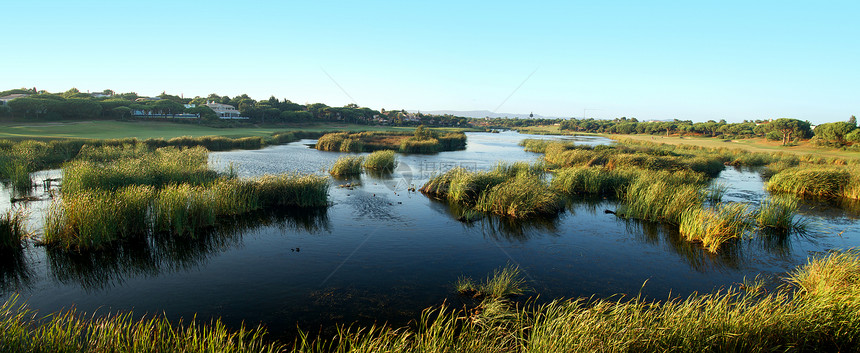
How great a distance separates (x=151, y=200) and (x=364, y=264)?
9.25 metres

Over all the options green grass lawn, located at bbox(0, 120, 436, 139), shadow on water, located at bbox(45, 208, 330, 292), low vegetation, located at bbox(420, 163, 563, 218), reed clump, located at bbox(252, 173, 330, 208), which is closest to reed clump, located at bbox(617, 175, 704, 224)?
low vegetation, located at bbox(420, 163, 563, 218)

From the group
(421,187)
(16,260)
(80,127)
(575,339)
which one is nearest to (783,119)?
(421,187)

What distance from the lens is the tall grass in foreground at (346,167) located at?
96.2ft

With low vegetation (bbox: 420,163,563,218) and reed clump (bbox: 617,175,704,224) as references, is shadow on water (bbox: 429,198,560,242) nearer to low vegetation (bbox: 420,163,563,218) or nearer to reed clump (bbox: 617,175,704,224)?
low vegetation (bbox: 420,163,563,218)

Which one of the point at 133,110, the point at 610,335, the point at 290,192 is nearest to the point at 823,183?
the point at 610,335

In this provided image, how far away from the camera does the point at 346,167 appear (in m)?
29.8

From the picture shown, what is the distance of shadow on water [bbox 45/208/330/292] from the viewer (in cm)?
1055

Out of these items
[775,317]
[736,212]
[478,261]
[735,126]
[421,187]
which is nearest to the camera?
[775,317]

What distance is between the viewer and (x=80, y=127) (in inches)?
2100

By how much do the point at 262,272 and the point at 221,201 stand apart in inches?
261

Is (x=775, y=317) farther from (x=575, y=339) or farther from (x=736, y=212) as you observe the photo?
(x=736, y=212)

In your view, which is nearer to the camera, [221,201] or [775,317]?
[775,317]

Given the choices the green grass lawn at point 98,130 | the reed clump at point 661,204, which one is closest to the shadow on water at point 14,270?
the reed clump at point 661,204

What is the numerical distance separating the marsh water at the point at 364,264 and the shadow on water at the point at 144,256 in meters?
0.05
